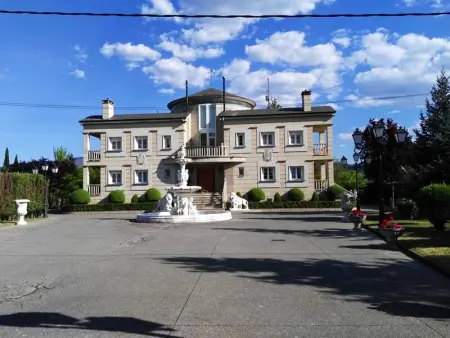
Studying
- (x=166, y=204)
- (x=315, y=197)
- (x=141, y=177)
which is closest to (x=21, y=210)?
(x=166, y=204)

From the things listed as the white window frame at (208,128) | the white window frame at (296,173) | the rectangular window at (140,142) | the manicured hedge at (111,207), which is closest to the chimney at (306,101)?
the white window frame at (296,173)

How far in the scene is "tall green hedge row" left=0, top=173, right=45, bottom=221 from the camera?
25.5 meters

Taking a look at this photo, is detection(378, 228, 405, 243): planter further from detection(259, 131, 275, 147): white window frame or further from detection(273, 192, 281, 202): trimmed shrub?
detection(259, 131, 275, 147): white window frame

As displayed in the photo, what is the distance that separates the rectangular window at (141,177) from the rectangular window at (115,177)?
1.66m

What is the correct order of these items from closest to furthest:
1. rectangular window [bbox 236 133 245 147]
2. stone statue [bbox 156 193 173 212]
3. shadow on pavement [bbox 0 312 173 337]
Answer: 1. shadow on pavement [bbox 0 312 173 337]
2. stone statue [bbox 156 193 173 212]
3. rectangular window [bbox 236 133 245 147]

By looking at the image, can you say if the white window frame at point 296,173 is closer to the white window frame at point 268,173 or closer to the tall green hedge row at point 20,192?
the white window frame at point 268,173

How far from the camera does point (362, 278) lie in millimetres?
8164

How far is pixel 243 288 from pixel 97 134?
127 ft

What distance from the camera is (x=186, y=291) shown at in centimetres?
710

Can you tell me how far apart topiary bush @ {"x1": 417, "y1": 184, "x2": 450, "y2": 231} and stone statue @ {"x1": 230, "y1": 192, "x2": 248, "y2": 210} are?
73.4 ft

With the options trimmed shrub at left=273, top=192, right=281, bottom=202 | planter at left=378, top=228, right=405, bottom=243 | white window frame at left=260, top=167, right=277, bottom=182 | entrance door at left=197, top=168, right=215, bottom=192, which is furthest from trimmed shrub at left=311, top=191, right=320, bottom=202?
planter at left=378, top=228, right=405, bottom=243

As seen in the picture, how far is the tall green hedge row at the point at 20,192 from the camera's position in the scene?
25.5 metres

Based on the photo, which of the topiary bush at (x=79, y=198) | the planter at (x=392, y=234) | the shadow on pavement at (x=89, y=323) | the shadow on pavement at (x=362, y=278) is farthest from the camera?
the topiary bush at (x=79, y=198)

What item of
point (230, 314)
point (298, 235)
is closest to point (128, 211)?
point (298, 235)
